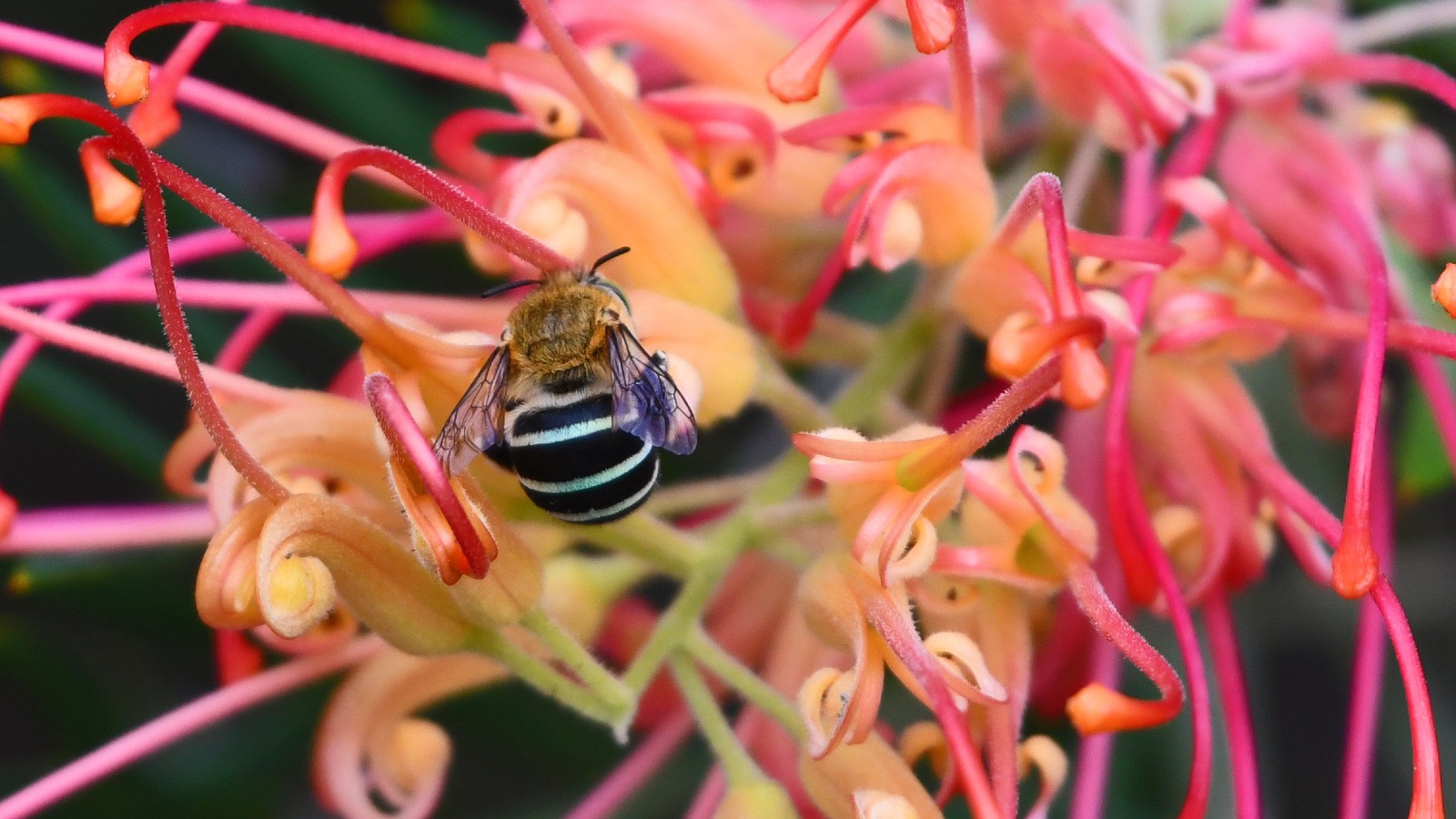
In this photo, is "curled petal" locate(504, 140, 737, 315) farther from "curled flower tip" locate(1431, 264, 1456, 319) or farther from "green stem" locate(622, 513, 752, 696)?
"curled flower tip" locate(1431, 264, 1456, 319)

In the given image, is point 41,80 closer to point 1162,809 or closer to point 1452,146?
point 1162,809

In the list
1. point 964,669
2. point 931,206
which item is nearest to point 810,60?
point 931,206

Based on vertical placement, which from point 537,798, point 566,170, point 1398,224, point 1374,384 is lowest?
point 537,798

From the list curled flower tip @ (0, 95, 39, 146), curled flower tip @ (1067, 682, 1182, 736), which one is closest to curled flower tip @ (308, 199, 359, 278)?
A: curled flower tip @ (0, 95, 39, 146)

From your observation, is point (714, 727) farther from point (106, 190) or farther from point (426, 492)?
point (106, 190)

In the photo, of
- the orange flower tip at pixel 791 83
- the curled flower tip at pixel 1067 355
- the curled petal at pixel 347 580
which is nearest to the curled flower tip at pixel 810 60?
the orange flower tip at pixel 791 83

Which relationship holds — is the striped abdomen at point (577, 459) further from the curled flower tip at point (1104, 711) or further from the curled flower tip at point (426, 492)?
the curled flower tip at point (1104, 711)

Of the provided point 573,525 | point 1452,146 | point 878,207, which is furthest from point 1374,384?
point 1452,146
